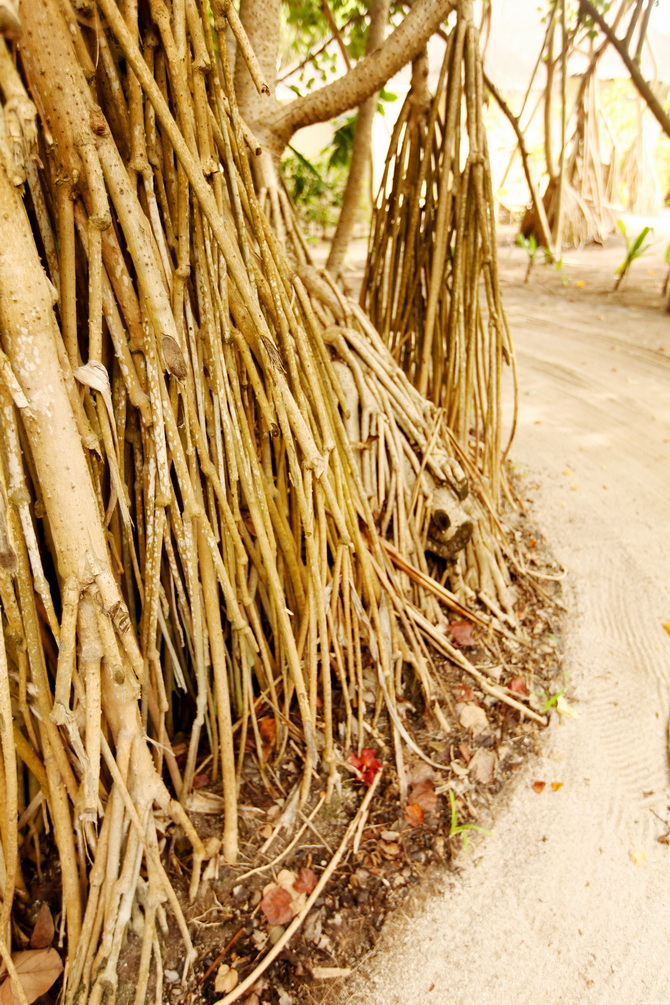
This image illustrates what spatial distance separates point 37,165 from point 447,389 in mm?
1377

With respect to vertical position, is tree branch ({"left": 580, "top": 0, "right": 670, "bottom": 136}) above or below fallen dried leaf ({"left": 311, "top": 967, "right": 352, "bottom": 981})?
above

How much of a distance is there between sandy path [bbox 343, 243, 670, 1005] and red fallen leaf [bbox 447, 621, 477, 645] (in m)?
0.27

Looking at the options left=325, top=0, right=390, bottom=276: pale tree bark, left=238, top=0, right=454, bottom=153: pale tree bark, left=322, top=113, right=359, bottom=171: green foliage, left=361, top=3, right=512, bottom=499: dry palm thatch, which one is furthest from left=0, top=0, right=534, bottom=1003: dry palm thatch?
left=322, top=113, right=359, bottom=171: green foliage

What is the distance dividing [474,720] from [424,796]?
9.2 inches

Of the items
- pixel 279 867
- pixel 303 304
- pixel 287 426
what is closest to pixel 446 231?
pixel 303 304

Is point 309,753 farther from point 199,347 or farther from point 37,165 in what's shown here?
point 37,165

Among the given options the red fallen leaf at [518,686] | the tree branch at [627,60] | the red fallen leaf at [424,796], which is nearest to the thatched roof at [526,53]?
the tree branch at [627,60]

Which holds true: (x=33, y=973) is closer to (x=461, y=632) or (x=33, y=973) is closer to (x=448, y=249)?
(x=461, y=632)

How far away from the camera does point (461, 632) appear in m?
1.87

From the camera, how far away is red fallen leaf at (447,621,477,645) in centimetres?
185

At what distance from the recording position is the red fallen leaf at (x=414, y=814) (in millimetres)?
1475

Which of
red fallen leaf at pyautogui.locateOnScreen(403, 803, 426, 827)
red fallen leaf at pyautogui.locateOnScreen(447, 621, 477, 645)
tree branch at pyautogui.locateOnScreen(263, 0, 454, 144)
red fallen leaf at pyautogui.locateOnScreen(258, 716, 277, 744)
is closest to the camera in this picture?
red fallen leaf at pyautogui.locateOnScreen(403, 803, 426, 827)

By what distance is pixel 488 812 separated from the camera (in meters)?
1.50

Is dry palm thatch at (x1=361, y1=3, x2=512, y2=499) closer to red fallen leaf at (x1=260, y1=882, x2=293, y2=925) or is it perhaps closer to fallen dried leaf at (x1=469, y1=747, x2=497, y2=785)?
fallen dried leaf at (x1=469, y1=747, x2=497, y2=785)
